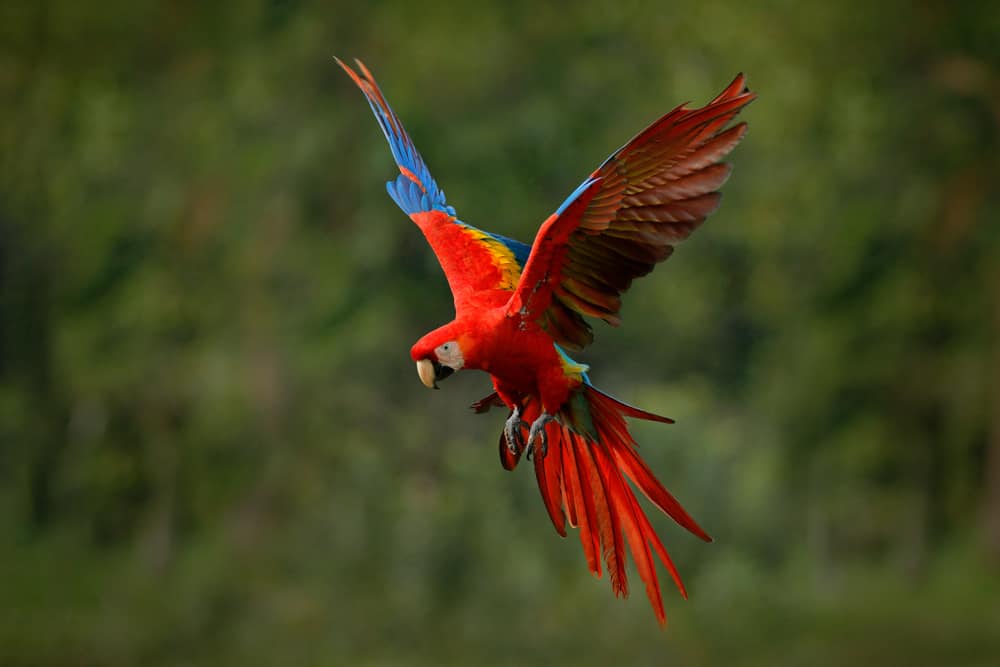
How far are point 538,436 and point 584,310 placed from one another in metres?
0.20

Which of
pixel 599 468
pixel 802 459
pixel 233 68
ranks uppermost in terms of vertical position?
pixel 233 68

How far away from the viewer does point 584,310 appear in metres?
1.76

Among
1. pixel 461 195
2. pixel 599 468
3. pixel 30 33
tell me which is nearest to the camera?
pixel 599 468

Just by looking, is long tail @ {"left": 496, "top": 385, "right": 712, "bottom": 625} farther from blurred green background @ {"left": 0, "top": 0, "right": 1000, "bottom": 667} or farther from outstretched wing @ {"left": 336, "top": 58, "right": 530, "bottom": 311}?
blurred green background @ {"left": 0, "top": 0, "right": 1000, "bottom": 667}

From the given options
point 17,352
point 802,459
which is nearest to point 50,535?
point 17,352

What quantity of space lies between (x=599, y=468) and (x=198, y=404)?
157 inches

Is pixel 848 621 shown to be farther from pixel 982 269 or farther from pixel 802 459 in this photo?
pixel 982 269

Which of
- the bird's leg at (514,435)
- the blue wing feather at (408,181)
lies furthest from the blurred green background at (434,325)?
the bird's leg at (514,435)

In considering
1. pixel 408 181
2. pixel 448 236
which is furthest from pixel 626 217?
pixel 408 181

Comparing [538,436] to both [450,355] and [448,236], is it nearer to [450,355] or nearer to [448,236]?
[450,355]

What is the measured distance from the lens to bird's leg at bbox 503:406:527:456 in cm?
184

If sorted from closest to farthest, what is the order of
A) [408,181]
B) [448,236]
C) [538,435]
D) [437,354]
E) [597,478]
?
1. [437,354]
2. [538,435]
3. [597,478]
4. [448,236]
5. [408,181]

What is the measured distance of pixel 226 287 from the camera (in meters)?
5.62

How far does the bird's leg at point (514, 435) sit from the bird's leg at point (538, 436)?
0.14ft
